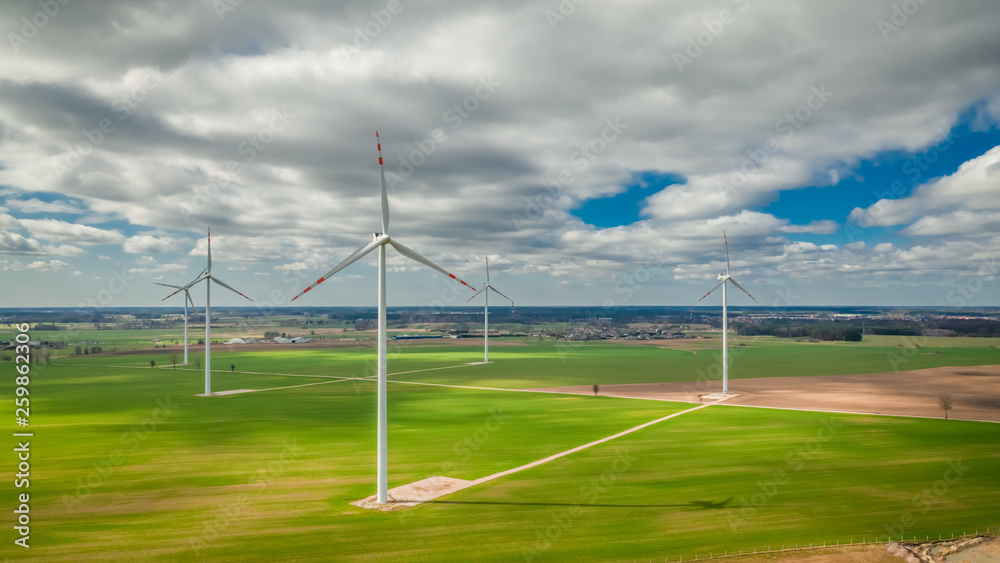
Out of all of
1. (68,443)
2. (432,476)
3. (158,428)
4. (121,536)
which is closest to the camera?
(121,536)

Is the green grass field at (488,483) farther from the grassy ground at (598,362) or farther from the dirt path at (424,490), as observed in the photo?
the grassy ground at (598,362)

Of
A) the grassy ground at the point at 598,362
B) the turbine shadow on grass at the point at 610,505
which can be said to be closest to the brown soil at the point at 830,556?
the turbine shadow on grass at the point at 610,505

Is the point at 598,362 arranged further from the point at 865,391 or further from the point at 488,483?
the point at 488,483

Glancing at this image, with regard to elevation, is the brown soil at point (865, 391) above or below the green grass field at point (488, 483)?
below

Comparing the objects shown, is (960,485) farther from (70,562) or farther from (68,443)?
(68,443)

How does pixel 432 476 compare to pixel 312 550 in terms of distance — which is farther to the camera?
pixel 432 476

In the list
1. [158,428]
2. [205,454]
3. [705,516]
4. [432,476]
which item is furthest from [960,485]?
[158,428]

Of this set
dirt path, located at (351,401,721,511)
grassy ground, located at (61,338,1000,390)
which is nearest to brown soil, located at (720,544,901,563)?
dirt path, located at (351,401,721,511)
